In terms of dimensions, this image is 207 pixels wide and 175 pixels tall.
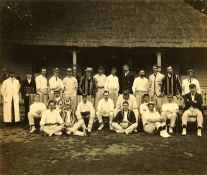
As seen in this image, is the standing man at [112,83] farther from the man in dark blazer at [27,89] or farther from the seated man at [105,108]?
the man in dark blazer at [27,89]

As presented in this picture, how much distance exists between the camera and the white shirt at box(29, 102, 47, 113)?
11.9 meters

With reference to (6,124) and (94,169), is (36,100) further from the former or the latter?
(94,169)

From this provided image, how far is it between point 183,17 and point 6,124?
9.04 metres

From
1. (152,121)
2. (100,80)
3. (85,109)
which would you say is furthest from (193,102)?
(100,80)

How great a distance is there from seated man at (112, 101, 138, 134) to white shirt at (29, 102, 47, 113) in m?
2.15

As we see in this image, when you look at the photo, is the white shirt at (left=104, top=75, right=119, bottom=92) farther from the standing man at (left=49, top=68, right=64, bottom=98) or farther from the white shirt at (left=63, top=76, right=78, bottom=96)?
the standing man at (left=49, top=68, right=64, bottom=98)

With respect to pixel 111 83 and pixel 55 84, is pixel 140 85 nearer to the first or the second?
pixel 111 83

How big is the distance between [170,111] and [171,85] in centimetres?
119

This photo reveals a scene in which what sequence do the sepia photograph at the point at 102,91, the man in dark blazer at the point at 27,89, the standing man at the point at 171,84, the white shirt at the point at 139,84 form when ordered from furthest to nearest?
the white shirt at the point at 139,84
the man in dark blazer at the point at 27,89
the standing man at the point at 171,84
the sepia photograph at the point at 102,91

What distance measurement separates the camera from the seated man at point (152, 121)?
36.8ft

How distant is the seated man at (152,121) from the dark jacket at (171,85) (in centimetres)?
115

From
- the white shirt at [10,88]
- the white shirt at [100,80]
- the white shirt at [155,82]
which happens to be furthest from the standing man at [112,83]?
the white shirt at [10,88]

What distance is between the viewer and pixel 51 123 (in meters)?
11.2

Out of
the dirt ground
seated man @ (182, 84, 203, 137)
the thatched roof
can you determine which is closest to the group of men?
seated man @ (182, 84, 203, 137)
